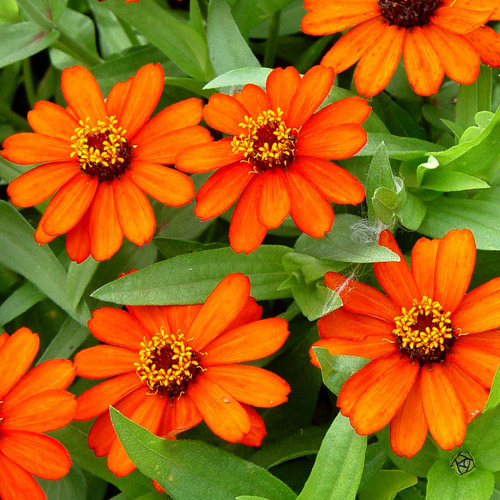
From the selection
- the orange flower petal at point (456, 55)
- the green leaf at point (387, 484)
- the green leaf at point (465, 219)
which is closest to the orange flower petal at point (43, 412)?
the green leaf at point (387, 484)

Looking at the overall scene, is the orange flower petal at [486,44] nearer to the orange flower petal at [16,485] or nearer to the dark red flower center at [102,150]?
the dark red flower center at [102,150]

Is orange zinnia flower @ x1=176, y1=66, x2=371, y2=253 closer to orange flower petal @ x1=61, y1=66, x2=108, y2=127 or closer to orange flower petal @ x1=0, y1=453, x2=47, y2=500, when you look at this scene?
orange flower petal @ x1=61, y1=66, x2=108, y2=127

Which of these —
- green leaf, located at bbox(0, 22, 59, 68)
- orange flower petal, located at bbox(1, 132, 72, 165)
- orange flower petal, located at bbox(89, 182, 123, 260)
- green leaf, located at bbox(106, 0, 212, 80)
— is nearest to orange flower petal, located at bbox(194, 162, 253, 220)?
orange flower petal, located at bbox(89, 182, 123, 260)

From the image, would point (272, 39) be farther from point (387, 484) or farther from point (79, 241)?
point (387, 484)

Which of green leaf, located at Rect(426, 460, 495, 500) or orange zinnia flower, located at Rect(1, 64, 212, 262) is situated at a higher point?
orange zinnia flower, located at Rect(1, 64, 212, 262)

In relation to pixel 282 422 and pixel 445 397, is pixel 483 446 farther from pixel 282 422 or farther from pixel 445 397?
pixel 282 422

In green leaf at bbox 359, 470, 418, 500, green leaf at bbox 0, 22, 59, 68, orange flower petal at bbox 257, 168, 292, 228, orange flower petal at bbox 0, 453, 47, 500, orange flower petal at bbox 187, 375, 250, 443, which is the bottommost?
green leaf at bbox 359, 470, 418, 500
